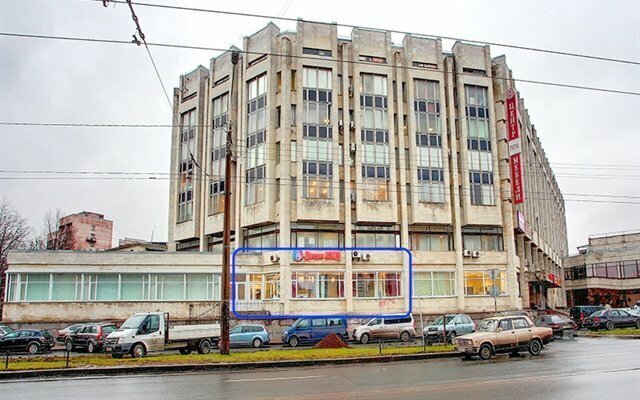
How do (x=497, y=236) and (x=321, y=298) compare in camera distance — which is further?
(x=497, y=236)

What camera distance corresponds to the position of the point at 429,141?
156 ft

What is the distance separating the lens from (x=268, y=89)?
4572 centimetres

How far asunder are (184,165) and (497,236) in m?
30.0

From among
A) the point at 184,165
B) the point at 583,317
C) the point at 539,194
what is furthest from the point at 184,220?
the point at 539,194

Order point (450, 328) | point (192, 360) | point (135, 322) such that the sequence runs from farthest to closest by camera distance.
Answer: point (450, 328) → point (135, 322) → point (192, 360)

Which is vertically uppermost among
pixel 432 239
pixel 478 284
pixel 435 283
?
pixel 432 239

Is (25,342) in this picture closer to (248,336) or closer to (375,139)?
(248,336)

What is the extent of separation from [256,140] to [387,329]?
67.3 feet

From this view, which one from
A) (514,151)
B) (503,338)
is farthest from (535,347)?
(514,151)

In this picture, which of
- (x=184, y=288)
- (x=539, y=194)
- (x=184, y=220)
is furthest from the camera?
(x=539, y=194)

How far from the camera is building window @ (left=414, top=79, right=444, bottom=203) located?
4688 cm

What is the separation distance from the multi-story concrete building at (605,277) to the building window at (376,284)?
155 feet

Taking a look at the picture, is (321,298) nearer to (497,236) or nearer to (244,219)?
(244,219)

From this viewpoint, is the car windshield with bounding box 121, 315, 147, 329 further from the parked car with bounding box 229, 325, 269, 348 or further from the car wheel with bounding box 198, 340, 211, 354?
the parked car with bounding box 229, 325, 269, 348
